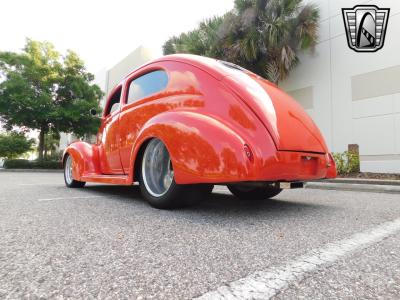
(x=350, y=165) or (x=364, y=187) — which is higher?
(x=350, y=165)

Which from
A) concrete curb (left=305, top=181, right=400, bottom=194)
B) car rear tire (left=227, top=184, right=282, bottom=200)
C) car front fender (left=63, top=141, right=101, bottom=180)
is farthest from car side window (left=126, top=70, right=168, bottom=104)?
concrete curb (left=305, top=181, right=400, bottom=194)

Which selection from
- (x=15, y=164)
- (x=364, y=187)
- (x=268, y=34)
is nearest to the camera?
(x=364, y=187)

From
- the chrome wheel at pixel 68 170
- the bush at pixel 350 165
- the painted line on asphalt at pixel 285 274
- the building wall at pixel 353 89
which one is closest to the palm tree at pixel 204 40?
the building wall at pixel 353 89

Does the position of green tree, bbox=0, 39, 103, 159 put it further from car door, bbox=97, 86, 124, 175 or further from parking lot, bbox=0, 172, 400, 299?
parking lot, bbox=0, 172, 400, 299

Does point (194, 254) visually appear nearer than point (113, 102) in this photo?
Yes

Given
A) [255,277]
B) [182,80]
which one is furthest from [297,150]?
[255,277]

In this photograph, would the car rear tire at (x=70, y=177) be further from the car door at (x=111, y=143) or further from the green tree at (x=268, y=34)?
the green tree at (x=268, y=34)

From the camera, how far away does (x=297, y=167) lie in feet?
7.74

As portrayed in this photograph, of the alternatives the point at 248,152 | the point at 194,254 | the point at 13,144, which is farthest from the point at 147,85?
the point at 13,144

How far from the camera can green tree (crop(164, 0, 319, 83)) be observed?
1034 cm

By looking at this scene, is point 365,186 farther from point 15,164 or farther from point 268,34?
point 15,164

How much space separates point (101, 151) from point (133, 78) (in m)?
1.14

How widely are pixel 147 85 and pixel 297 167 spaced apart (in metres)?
1.97

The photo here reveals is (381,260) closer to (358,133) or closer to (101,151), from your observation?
(101,151)
